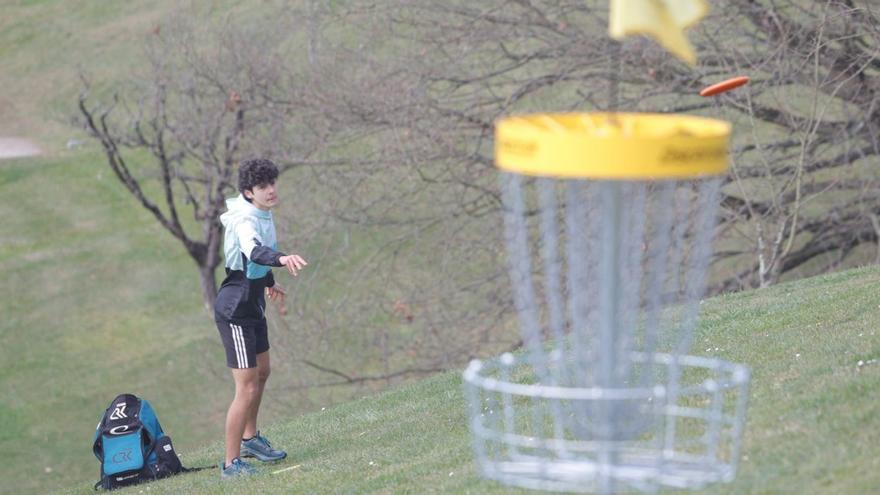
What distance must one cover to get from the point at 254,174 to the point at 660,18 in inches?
149

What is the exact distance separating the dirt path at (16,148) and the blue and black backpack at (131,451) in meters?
23.0

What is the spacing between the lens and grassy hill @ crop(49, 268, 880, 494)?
18.5 feet

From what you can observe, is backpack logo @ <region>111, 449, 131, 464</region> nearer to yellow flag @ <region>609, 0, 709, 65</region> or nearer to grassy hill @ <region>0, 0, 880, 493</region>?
grassy hill @ <region>0, 0, 880, 493</region>

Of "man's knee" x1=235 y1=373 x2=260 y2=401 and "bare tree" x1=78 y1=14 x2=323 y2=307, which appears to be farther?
"bare tree" x1=78 y1=14 x2=323 y2=307

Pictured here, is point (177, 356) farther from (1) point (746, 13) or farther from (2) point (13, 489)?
(1) point (746, 13)

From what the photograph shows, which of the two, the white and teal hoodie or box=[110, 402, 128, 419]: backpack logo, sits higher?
the white and teal hoodie

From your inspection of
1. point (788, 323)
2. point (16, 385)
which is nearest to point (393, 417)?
point (788, 323)

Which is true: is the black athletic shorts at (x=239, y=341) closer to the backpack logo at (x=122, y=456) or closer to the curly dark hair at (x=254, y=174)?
the curly dark hair at (x=254, y=174)

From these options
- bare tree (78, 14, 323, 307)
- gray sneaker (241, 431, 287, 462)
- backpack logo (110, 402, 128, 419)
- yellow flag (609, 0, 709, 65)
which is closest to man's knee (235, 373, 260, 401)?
gray sneaker (241, 431, 287, 462)

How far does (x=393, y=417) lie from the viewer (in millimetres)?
9547

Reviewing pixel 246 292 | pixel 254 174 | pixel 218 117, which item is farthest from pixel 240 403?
pixel 218 117

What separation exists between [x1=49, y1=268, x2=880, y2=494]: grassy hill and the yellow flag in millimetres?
2052

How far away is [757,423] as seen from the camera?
21.1 feet

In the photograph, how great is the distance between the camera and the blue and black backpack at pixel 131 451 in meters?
8.68
